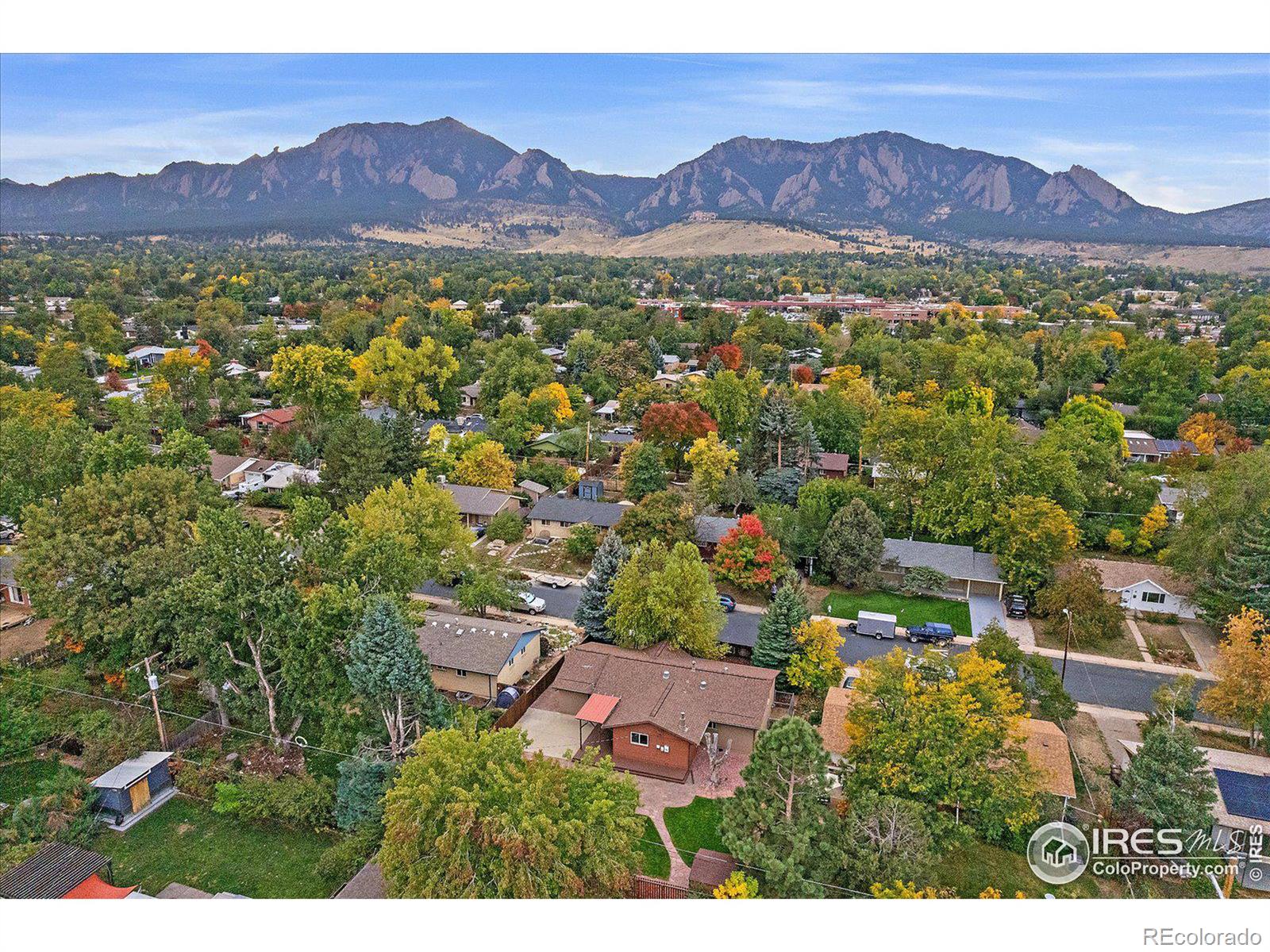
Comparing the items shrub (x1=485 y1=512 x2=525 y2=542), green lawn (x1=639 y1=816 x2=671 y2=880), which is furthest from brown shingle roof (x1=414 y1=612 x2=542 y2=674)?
shrub (x1=485 y1=512 x2=525 y2=542)

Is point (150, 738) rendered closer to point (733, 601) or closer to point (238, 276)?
point (733, 601)

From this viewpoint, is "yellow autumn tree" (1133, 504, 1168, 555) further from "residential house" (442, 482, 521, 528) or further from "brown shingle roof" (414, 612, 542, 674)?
"residential house" (442, 482, 521, 528)

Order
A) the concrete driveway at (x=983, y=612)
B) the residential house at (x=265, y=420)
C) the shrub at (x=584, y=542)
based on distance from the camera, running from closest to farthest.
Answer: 1. the concrete driveway at (x=983, y=612)
2. the shrub at (x=584, y=542)
3. the residential house at (x=265, y=420)

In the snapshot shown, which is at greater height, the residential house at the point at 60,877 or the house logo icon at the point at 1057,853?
the residential house at the point at 60,877

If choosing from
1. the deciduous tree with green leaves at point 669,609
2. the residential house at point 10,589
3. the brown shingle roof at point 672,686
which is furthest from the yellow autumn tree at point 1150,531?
the residential house at point 10,589

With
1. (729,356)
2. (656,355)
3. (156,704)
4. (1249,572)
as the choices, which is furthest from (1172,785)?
(656,355)

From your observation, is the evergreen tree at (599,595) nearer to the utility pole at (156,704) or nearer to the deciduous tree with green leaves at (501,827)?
the deciduous tree with green leaves at (501,827)
